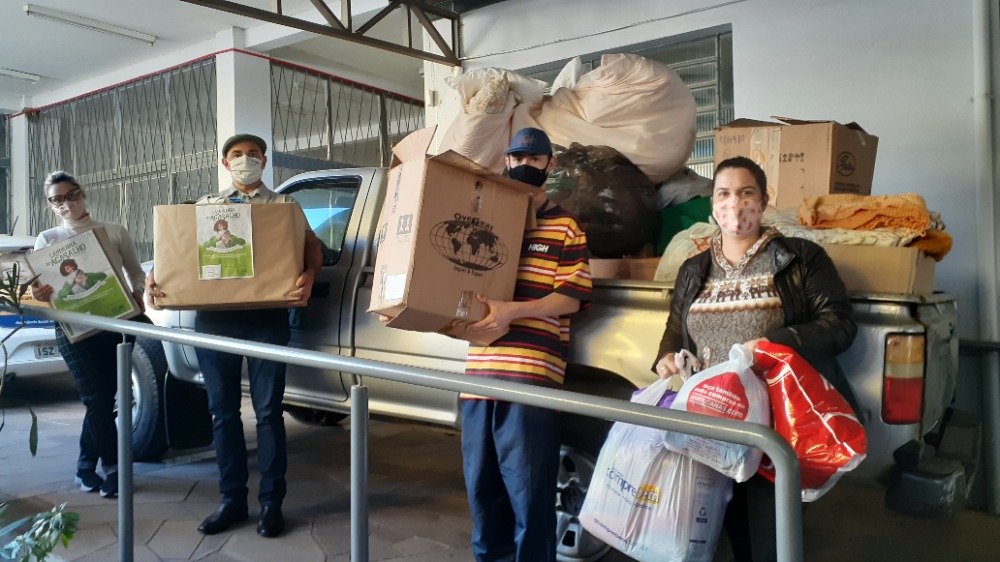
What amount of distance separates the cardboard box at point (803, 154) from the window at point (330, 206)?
1.87 metres

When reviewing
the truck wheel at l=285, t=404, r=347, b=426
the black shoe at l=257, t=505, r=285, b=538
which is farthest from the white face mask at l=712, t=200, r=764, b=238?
the truck wheel at l=285, t=404, r=347, b=426

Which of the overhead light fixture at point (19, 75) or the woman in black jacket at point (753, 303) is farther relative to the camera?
the overhead light fixture at point (19, 75)

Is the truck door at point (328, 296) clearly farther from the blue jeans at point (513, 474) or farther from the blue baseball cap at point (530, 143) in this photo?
the blue baseball cap at point (530, 143)

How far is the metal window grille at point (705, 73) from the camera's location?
6.33 metres

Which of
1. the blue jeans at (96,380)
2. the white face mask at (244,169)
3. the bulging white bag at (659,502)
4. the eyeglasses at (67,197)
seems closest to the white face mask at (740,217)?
the bulging white bag at (659,502)

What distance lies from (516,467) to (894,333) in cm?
117

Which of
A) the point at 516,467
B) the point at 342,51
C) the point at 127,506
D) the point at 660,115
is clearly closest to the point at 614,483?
the point at 516,467

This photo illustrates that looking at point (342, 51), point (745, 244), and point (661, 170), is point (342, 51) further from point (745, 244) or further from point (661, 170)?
point (745, 244)

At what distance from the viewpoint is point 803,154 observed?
3.24 metres

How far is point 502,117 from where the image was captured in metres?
3.52

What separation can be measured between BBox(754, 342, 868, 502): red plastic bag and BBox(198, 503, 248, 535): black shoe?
2460 millimetres

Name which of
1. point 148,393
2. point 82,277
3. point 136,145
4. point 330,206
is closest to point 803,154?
point 330,206

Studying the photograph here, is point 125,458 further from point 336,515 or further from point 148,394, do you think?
point 148,394

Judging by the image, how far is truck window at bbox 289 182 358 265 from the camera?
3949 millimetres
